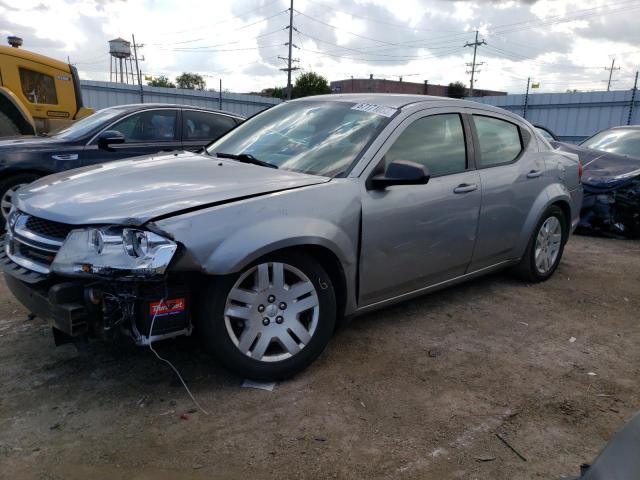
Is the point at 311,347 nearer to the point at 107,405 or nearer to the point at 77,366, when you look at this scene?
the point at 107,405

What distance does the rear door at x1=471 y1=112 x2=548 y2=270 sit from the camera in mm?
4035

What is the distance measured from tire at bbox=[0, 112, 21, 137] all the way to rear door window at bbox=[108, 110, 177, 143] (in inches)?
101

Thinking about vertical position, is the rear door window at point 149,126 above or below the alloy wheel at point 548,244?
above

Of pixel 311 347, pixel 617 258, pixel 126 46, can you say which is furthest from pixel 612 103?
pixel 126 46

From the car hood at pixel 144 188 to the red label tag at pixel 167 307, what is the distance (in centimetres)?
41

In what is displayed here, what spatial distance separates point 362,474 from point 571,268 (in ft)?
14.0

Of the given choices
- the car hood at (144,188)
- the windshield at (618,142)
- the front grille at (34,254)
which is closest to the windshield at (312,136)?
the car hood at (144,188)

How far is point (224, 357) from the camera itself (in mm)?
2725

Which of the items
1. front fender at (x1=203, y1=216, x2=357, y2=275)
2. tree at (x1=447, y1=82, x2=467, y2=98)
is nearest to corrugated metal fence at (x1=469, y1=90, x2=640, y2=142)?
front fender at (x1=203, y1=216, x2=357, y2=275)

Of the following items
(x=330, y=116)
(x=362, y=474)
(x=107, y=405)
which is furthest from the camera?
(x=330, y=116)

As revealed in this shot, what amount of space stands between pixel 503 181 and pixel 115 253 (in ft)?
9.93

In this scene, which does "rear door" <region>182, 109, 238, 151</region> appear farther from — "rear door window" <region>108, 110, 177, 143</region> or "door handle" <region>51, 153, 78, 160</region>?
"door handle" <region>51, 153, 78, 160</region>

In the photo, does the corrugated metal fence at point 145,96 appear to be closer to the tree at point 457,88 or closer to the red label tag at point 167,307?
the red label tag at point 167,307

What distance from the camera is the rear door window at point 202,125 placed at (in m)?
6.89
